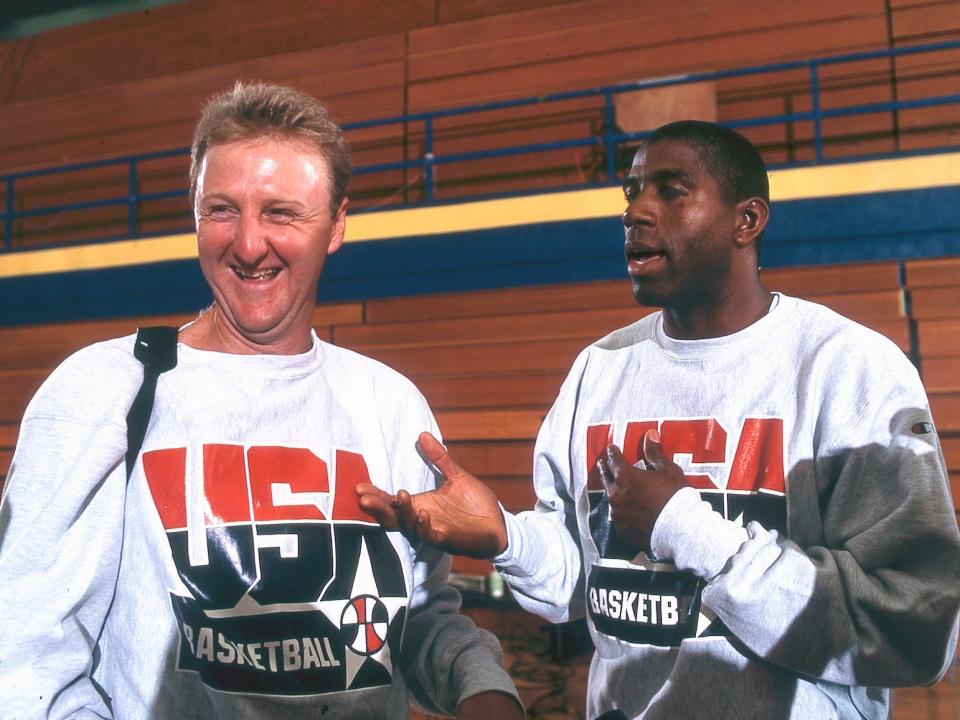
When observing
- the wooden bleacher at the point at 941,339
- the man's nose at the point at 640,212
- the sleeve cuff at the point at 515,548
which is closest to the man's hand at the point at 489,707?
the sleeve cuff at the point at 515,548

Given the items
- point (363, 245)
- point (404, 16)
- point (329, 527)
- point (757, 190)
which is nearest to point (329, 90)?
point (404, 16)

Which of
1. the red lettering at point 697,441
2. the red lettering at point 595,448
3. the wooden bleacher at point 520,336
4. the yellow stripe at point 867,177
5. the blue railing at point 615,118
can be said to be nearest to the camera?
the red lettering at point 697,441

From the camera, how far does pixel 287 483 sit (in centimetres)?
95

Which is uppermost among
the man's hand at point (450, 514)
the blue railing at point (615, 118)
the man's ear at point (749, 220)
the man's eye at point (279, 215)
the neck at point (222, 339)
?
the blue railing at point (615, 118)

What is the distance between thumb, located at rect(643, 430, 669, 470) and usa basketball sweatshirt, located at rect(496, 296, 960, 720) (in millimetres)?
14

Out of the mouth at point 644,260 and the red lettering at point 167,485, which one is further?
the mouth at point 644,260

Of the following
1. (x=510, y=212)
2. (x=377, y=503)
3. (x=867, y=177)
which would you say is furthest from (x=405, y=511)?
(x=867, y=177)

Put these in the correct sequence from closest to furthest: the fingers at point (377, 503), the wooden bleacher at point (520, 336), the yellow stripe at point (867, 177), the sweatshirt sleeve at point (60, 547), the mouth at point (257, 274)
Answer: the sweatshirt sleeve at point (60, 547) → the fingers at point (377, 503) → the mouth at point (257, 274) → the yellow stripe at point (867, 177) → the wooden bleacher at point (520, 336)

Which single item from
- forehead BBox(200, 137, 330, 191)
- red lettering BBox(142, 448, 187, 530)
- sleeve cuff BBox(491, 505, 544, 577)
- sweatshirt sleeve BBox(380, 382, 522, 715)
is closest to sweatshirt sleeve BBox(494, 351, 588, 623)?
sleeve cuff BBox(491, 505, 544, 577)

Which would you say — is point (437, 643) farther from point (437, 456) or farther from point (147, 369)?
point (147, 369)

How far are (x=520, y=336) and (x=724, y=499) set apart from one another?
208cm

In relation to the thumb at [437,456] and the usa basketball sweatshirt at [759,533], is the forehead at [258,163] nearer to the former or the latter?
the thumb at [437,456]

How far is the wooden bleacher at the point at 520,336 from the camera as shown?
2617 mm

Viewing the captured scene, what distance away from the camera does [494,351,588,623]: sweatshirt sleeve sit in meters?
1.16
